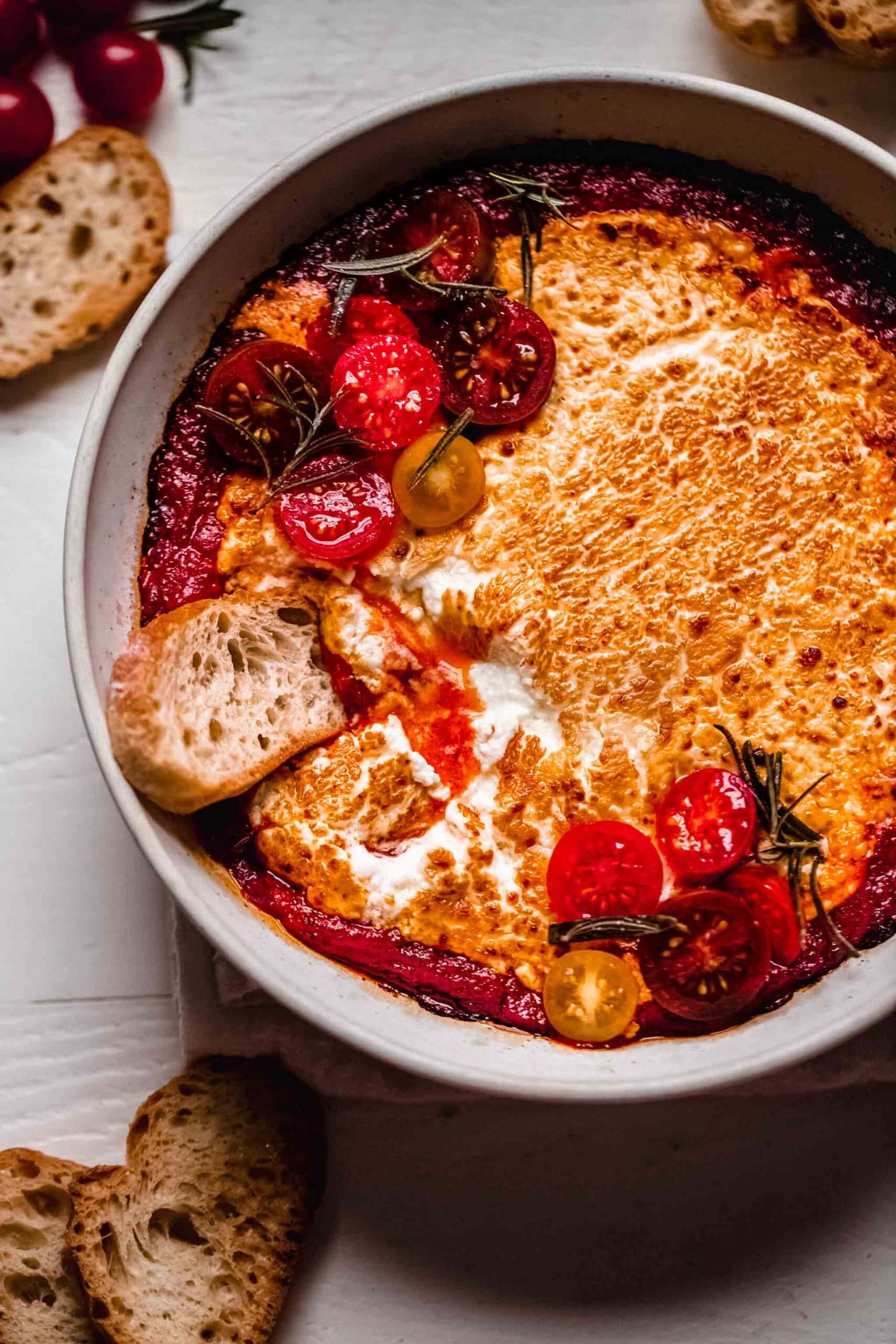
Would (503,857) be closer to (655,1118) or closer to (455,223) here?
(655,1118)

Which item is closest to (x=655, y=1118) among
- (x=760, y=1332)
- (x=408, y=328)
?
(x=760, y=1332)

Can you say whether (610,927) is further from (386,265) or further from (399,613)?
(386,265)

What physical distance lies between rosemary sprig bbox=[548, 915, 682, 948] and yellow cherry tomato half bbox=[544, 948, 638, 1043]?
90mm

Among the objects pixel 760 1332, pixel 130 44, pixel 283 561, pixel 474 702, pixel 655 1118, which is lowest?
pixel 760 1332

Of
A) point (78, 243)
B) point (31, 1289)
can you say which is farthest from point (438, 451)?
point (31, 1289)

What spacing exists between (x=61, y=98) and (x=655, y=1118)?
306 cm

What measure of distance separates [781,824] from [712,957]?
1.05ft

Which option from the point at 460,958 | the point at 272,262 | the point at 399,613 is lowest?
the point at 460,958

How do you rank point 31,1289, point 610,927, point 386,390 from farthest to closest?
point 31,1289 < point 386,390 < point 610,927

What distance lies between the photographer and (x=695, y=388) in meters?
2.76

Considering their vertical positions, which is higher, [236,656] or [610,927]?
[236,656]

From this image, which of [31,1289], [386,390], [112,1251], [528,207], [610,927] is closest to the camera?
[610,927]

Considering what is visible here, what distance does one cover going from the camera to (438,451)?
8.57 feet

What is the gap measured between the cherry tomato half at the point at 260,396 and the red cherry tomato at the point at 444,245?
11.3 inches
